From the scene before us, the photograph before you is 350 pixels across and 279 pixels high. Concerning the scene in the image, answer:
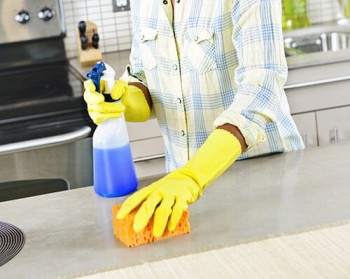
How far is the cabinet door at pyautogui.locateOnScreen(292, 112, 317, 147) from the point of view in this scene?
9.68ft

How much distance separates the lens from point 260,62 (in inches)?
69.5

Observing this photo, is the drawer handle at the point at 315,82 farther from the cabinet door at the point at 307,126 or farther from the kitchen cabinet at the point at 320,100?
the cabinet door at the point at 307,126

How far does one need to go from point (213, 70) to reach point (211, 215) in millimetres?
472

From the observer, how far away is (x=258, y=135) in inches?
67.4

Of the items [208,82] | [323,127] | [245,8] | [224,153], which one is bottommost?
[323,127]

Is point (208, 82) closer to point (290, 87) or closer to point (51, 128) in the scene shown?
point (51, 128)

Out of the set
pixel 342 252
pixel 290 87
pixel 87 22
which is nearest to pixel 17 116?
pixel 87 22

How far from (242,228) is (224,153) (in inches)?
7.5

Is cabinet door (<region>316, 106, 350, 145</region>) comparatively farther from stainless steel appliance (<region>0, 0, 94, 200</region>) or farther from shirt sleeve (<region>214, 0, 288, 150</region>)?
shirt sleeve (<region>214, 0, 288, 150</region>)

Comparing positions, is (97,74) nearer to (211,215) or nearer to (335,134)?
(211,215)

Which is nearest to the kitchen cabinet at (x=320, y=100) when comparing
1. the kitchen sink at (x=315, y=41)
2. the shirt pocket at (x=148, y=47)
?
the kitchen sink at (x=315, y=41)

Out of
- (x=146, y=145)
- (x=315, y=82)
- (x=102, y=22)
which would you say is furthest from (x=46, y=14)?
(x=315, y=82)

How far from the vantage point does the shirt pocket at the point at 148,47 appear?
2.03 m

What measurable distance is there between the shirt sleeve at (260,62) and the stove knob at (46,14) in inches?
60.4
